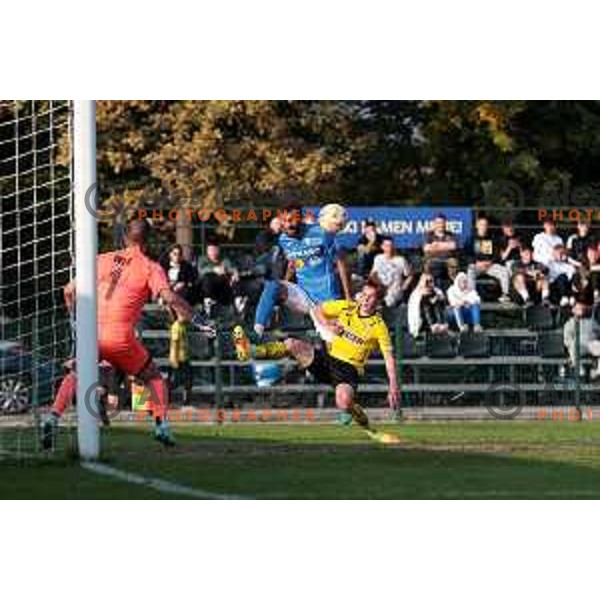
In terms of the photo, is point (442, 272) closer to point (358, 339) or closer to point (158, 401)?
point (358, 339)

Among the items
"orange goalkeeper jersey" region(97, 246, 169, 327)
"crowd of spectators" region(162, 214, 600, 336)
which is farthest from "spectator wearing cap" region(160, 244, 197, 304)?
"orange goalkeeper jersey" region(97, 246, 169, 327)

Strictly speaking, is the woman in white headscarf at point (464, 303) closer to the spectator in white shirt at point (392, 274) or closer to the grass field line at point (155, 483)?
the spectator in white shirt at point (392, 274)

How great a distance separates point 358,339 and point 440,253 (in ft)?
18.1

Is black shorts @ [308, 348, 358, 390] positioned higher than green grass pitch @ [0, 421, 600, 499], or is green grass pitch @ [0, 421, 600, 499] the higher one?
black shorts @ [308, 348, 358, 390]

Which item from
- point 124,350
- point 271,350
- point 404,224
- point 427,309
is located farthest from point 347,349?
point 404,224

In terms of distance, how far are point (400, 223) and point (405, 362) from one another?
2.64 meters

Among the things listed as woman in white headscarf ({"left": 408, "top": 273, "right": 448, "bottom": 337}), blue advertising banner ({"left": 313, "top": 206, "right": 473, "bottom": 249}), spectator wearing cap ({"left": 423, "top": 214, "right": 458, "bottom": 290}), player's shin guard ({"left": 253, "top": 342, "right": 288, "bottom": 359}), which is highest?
blue advertising banner ({"left": 313, "top": 206, "right": 473, "bottom": 249})

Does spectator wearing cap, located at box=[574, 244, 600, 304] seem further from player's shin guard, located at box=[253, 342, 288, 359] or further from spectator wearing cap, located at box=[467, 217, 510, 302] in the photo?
player's shin guard, located at box=[253, 342, 288, 359]

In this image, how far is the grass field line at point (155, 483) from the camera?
41.9 ft

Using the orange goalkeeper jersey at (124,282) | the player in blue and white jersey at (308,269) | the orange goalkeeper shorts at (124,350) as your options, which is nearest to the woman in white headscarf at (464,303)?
the player in blue and white jersey at (308,269)

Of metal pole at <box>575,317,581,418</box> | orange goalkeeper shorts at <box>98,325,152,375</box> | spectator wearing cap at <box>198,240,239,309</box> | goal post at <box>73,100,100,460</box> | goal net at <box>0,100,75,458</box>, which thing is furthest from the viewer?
metal pole at <box>575,317,581,418</box>

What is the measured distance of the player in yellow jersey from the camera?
747 inches

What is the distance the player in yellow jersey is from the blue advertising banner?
444cm

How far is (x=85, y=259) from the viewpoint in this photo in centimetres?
1533
